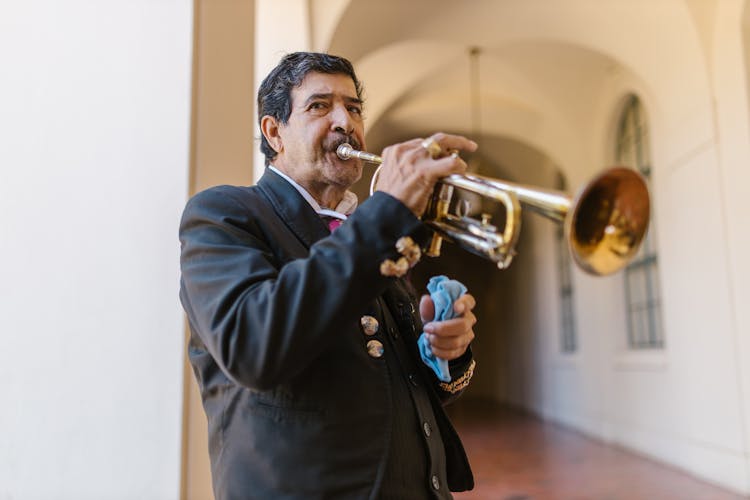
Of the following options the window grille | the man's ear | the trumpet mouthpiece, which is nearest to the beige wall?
the man's ear

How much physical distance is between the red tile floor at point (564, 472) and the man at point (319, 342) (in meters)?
4.39

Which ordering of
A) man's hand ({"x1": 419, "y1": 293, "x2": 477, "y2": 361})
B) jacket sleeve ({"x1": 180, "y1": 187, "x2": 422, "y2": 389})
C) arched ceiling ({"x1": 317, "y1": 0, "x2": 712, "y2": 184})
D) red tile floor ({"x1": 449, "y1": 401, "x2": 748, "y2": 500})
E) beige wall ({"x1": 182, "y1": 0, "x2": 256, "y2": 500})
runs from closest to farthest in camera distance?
1. jacket sleeve ({"x1": 180, "y1": 187, "x2": 422, "y2": 389})
2. man's hand ({"x1": 419, "y1": 293, "x2": 477, "y2": 361})
3. beige wall ({"x1": 182, "y1": 0, "x2": 256, "y2": 500})
4. red tile floor ({"x1": 449, "y1": 401, "x2": 748, "y2": 500})
5. arched ceiling ({"x1": 317, "y1": 0, "x2": 712, "y2": 184})

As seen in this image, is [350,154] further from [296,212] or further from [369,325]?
[369,325]

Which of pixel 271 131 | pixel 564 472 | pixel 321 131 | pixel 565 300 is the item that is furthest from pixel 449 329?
pixel 565 300

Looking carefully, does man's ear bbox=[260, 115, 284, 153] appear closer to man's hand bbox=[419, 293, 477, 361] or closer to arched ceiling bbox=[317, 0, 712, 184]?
man's hand bbox=[419, 293, 477, 361]

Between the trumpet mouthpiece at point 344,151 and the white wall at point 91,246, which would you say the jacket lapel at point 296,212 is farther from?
the white wall at point 91,246

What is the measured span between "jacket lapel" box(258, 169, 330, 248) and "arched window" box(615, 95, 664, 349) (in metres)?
6.88

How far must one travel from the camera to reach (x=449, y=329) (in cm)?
139

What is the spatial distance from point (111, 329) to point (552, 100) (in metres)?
8.17

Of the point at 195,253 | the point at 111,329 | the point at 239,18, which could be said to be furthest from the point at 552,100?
the point at 195,253

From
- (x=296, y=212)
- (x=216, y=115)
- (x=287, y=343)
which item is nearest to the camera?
(x=287, y=343)

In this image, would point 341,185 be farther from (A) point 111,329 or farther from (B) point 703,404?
(B) point 703,404

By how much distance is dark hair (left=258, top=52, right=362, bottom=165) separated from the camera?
170 centimetres

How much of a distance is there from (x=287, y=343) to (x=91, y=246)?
4.77 feet
